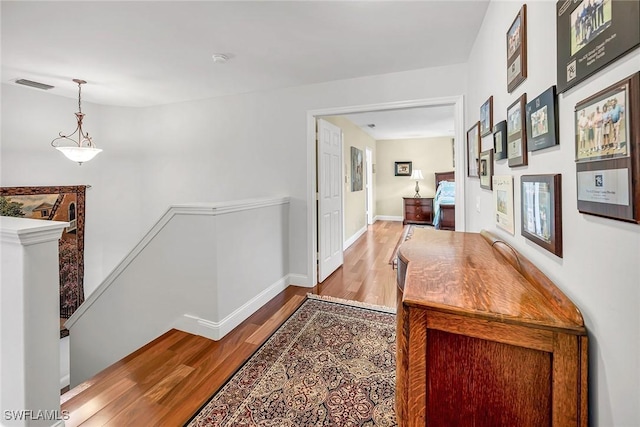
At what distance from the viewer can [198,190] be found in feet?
13.5

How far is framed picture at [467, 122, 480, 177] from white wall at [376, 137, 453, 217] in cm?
573

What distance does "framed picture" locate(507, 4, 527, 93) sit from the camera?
4.09ft

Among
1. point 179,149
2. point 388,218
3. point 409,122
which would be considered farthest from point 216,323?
point 388,218

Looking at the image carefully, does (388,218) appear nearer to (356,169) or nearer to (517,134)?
(356,169)

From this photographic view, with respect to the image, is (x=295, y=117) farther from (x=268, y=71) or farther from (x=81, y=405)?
(x=81, y=405)

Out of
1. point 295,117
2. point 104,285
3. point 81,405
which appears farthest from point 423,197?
point 81,405

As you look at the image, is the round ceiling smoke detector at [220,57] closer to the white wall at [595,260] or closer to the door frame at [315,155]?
the door frame at [315,155]

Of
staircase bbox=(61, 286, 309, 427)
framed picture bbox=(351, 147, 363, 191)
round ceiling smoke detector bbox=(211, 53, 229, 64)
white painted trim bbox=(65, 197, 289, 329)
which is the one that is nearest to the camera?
staircase bbox=(61, 286, 309, 427)

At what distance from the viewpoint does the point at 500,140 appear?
5.18 feet

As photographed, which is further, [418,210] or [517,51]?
[418,210]

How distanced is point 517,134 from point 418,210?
6634mm

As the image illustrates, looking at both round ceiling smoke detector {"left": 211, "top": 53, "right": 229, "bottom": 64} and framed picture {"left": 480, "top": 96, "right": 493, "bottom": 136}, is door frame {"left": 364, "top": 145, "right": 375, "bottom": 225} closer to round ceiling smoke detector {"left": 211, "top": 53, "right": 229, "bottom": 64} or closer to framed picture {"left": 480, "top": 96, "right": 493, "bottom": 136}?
round ceiling smoke detector {"left": 211, "top": 53, "right": 229, "bottom": 64}

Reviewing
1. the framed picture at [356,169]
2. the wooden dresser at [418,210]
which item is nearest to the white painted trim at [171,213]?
the framed picture at [356,169]

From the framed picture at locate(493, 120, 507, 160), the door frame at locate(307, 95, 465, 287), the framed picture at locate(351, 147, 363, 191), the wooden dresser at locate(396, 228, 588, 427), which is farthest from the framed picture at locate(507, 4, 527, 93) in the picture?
the framed picture at locate(351, 147, 363, 191)
